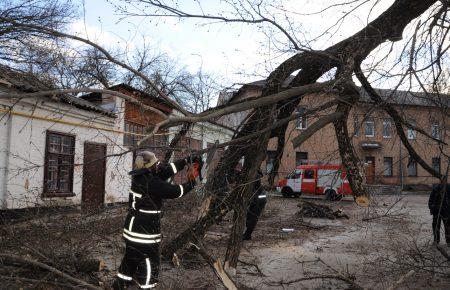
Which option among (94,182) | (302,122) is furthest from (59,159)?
(302,122)

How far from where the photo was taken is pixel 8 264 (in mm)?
4883

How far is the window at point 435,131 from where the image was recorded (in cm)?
609

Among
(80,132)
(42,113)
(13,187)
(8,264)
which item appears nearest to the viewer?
(8,264)

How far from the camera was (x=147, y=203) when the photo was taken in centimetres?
492

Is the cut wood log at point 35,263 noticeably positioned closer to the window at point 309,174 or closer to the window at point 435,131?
the window at point 435,131

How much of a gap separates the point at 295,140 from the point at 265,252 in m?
4.32

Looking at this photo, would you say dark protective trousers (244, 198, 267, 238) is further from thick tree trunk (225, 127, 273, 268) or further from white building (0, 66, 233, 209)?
thick tree trunk (225, 127, 273, 268)

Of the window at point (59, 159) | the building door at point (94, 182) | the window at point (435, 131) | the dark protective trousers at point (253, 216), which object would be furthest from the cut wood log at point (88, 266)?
the building door at point (94, 182)

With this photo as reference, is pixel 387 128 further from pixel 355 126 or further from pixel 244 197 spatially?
pixel 244 197

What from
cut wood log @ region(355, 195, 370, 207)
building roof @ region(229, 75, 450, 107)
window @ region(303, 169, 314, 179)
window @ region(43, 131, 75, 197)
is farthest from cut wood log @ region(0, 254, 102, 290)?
window @ region(303, 169, 314, 179)

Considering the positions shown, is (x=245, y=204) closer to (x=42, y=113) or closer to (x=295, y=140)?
(x=295, y=140)

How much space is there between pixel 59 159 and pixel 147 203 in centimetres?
794

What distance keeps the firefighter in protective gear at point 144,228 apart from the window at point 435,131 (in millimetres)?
3676

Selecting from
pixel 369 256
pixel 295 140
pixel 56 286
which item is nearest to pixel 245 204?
pixel 295 140
